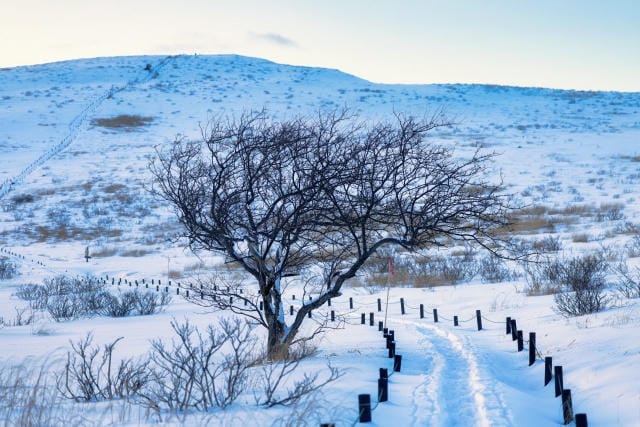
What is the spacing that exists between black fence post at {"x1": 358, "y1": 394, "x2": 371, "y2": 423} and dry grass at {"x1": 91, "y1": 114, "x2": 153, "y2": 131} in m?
78.6

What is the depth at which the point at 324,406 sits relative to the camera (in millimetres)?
6719

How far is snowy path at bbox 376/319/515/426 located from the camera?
6.88 m

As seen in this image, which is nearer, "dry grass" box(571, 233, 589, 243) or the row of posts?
the row of posts

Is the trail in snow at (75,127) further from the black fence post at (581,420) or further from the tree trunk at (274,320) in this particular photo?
the black fence post at (581,420)

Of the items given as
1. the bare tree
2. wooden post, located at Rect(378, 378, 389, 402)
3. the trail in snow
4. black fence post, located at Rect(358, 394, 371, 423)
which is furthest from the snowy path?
the trail in snow

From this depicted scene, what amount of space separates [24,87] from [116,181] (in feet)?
180

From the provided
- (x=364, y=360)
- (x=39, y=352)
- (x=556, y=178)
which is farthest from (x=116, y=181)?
(x=364, y=360)

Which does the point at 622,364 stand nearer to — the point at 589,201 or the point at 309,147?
the point at 309,147

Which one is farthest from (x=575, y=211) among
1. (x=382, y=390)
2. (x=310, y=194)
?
(x=382, y=390)

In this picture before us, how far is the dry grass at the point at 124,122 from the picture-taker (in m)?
81.6

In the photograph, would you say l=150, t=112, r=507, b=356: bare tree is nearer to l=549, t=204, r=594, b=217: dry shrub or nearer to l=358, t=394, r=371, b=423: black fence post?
l=358, t=394, r=371, b=423: black fence post

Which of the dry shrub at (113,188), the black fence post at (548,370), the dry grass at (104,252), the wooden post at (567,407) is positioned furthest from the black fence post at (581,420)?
the dry shrub at (113,188)

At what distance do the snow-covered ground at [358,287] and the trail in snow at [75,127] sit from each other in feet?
1.03

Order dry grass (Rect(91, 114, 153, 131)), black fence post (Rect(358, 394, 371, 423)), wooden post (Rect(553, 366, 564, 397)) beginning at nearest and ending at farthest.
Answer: black fence post (Rect(358, 394, 371, 423)), wooden post (Rect(553, 366, 564, 397)), dry grass (Rect(91, 114, 153, 131))
